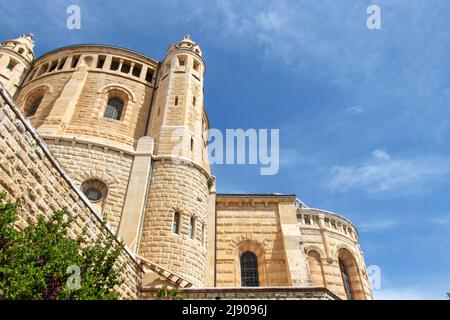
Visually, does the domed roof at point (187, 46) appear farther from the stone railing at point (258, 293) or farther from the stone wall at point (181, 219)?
the stone railing at point (258, 293)

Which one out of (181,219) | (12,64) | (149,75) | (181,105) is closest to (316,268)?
(181,219)

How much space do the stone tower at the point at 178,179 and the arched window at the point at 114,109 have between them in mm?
2046

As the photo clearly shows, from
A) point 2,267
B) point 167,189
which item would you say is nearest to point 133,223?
point 167,189

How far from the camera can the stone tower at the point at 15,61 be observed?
20.9m

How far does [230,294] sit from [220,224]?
28.5ft

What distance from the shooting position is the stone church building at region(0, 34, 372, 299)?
41.5 ft

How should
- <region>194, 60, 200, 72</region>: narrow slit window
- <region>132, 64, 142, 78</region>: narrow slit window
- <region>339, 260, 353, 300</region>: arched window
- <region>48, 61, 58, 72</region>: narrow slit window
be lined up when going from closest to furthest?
1. <region>339, 260, 353, 300</region>: arched window
2. <region>194, 60, 200, 72</region>: narrow slit window
3. <region>48, 61, 58, 72</region>: narrow slit window
4. <region>132, 64, 142, 78</region>: narrow slit window

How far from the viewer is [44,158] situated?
7.17 m

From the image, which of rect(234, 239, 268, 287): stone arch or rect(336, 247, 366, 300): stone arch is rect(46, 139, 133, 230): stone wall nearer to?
rect(234, 239, 268, 287): stone arch

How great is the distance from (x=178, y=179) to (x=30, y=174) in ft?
27.4

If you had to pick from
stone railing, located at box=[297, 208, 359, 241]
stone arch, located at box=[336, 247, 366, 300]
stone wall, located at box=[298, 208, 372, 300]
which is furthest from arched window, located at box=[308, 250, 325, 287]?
stone railing, located at box=[297, 208, 359, 241]

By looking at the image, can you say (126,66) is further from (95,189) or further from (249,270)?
(249,270)

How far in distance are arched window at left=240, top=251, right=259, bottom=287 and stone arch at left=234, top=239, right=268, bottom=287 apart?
21cm
